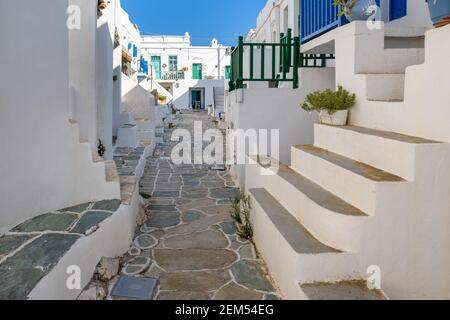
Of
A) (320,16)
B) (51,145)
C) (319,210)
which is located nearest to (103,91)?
(51,145)

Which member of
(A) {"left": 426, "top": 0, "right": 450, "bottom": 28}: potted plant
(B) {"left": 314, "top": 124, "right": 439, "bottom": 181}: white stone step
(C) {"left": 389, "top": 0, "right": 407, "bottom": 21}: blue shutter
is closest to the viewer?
(B) {"left": 314, "top": 124, "right": 439, "bottom": 181}: white stone step

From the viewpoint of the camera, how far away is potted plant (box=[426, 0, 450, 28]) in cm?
398

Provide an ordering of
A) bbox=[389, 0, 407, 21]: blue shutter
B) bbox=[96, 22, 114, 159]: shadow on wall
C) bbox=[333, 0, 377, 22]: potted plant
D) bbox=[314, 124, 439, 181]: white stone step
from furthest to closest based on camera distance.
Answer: bbox=[96, 22, 114, 159]: shadow on wall, bbox=[389, 0, 407, 21]: blue shutter, bbox=[333, 0, 377, 22]: potted plant, bbox=[314, 124, 439, 181]: white stone step

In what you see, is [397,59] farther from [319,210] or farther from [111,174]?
[111,174]

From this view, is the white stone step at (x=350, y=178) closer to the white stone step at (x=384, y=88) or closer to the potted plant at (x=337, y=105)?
the potted plant at (x=337, y=105)

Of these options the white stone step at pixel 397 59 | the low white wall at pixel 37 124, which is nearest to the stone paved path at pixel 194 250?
the low white wall at pixel 37 124

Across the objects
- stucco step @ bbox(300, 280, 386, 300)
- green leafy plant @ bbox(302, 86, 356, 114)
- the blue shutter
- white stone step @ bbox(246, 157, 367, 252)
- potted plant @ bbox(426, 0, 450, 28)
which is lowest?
stucco step @ bbox(300, 280, 386, 300)

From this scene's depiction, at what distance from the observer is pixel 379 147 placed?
13.4ft

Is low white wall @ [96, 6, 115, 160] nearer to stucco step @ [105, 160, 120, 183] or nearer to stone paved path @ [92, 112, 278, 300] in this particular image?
stucco step @ [105, 160, 120, 183]

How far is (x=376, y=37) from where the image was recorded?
548 cm

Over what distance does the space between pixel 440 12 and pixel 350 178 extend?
1886 millimetres

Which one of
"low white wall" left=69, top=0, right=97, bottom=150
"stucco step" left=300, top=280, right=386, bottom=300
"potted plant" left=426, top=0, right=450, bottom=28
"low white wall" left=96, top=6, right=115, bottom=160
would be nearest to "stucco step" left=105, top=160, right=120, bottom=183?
"low white wall" left=69, top=0, right=97, bottom=150

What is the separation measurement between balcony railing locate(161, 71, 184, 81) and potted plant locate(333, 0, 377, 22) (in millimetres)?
40645
